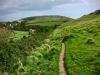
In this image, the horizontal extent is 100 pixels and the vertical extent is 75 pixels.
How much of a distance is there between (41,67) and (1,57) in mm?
6194

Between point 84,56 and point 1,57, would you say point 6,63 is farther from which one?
point 84,56

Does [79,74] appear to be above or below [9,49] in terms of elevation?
below

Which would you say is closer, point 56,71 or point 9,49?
point 56,71

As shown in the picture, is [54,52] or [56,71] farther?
[54,52]

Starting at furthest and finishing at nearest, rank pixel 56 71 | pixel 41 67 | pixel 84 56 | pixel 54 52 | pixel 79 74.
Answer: pixel 54 52
pixel 84 56
pixel 41 67
pixel 56 71
pixel 79 74

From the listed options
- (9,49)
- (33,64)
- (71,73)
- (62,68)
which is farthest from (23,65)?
(71,73)

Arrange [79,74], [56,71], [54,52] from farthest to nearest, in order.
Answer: [54,52], [56,71], [79,74]

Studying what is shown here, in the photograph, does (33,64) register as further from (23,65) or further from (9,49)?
(9,49)

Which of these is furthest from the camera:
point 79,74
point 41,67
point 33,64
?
point 33,64

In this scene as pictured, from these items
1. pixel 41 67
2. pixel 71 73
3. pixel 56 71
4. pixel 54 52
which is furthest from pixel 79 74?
pixel 54 52

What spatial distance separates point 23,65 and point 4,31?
6903 mm

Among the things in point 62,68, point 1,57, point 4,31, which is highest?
point 4,31

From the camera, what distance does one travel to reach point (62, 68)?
28.9 metres

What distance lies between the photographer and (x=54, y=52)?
129ft
